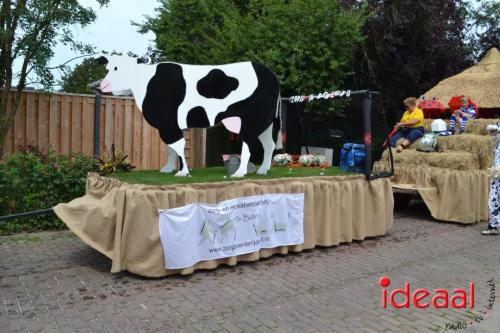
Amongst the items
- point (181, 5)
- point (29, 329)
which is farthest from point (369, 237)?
point (181, 5)

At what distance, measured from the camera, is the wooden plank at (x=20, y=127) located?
26.4 ft

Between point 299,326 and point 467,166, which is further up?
point 467,166

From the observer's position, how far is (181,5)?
15445 mm

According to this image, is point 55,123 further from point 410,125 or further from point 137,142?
point 410,125

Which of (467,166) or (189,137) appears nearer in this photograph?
(467,166)

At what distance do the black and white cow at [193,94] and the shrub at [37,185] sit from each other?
74.7 inches

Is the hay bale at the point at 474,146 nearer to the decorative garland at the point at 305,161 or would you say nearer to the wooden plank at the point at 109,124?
the decorative garland at the point at 305,161

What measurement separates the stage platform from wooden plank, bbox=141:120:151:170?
13.1 ft

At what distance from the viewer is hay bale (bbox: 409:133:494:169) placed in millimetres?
8438

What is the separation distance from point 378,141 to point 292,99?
1636 millimetres

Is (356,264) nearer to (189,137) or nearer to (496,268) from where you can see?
(496,268)

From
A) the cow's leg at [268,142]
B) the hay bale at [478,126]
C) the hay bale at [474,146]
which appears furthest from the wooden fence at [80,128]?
the hay bale at [478,126]

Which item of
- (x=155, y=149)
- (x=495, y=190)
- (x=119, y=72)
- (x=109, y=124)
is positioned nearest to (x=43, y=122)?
(x=109, y=124)

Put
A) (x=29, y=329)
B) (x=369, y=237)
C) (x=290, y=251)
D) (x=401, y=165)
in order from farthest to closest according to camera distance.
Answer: (x=401, y=165) → (x=369, y=237) → (x=290, y=251) → (x=29, y=329)
